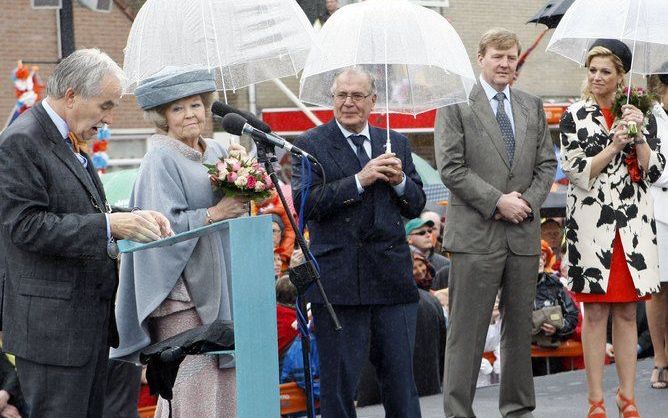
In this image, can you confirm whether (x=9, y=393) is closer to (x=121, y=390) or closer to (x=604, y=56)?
(x=121, y=390)

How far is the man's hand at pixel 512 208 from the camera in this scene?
6707 millimetres

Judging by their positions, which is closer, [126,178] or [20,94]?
[126,178]

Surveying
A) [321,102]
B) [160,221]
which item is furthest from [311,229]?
[160,221]

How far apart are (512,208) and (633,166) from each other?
2.73 feet

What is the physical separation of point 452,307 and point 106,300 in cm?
283

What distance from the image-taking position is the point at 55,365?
4434mm

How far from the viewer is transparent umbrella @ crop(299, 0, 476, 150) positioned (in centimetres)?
642

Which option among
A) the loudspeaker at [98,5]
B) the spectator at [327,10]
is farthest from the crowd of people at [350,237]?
the spectator at [327,10]

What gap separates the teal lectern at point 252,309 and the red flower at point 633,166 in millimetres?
3221

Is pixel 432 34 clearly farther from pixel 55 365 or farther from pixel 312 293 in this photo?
pixel 55 365

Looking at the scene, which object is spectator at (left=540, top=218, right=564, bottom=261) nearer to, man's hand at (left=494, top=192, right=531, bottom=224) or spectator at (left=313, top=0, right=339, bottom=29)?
spectator at (left=313, top=0, right=339, bottom=29)

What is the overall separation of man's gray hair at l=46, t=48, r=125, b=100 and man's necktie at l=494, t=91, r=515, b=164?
9.53 ft

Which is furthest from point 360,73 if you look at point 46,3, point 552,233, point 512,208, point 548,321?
point 46,3

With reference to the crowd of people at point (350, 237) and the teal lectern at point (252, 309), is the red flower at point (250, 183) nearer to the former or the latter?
the crowd of people at point (350, 237)
